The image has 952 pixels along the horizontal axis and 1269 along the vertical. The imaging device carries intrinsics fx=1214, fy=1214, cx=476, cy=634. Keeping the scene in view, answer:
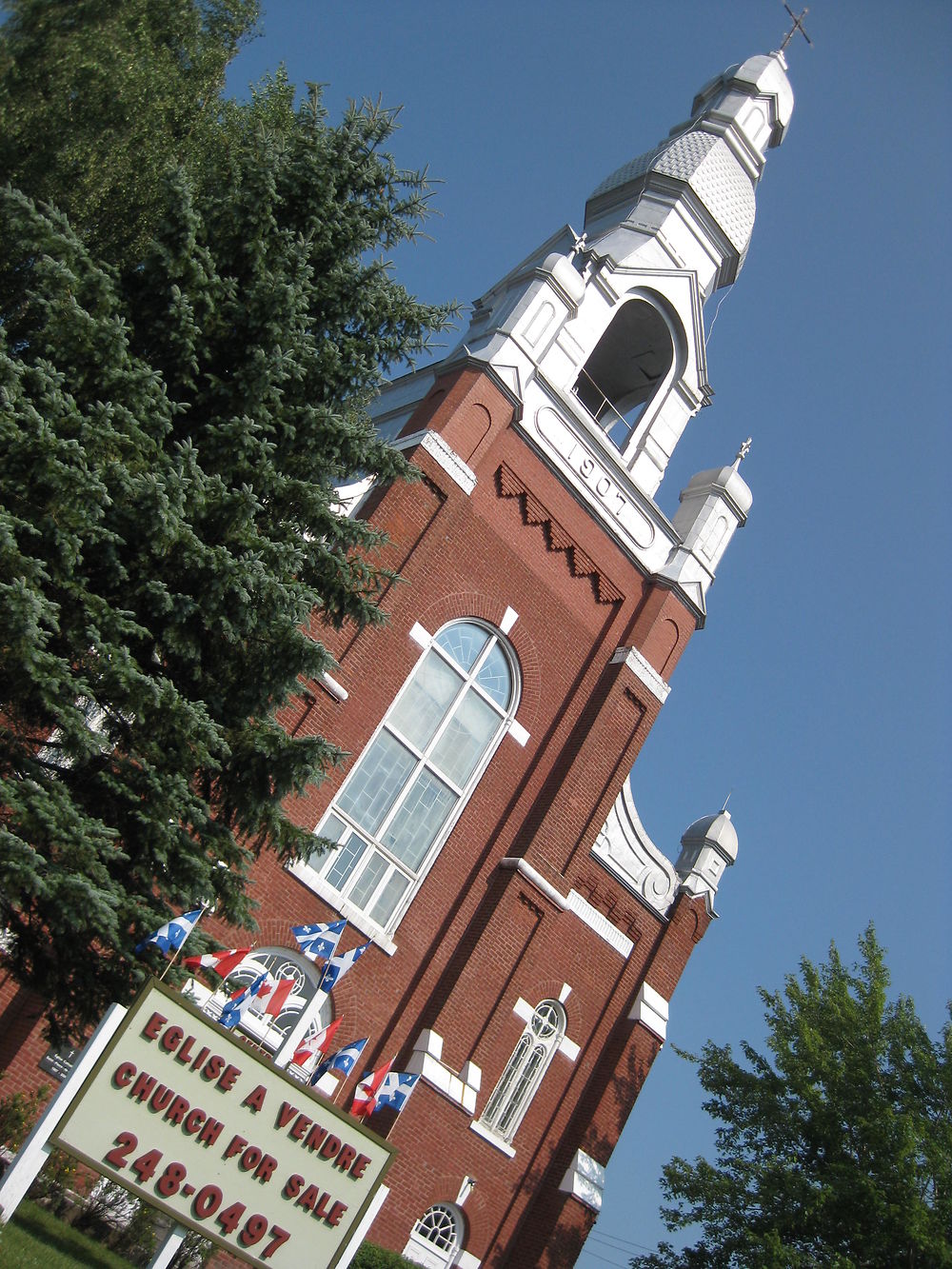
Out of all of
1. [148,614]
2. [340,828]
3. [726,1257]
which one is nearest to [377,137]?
[148,614]

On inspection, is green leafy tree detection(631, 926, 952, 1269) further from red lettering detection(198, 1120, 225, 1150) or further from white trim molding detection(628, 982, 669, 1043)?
red lettering detection(198, 1120, 225, 1150)

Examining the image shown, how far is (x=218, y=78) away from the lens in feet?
45.3

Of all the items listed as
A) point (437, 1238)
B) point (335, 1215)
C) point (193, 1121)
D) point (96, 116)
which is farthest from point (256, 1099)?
point (96, 116)

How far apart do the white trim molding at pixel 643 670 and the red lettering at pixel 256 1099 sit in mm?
10283

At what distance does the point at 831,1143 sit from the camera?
1630cm

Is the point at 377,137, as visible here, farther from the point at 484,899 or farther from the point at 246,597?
the point at 484,899

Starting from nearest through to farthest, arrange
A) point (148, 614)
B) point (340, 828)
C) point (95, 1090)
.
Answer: point (95, 1090) → point (148, 614) → point (340, 828)

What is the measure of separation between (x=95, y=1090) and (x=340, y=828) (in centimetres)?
714

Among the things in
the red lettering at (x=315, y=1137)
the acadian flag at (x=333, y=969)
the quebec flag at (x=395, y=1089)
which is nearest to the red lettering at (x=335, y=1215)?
the red lettering at (x=315, y=1137)

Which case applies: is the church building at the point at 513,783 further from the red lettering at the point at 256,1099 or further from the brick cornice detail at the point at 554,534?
the red lettering at the point at 256,1099

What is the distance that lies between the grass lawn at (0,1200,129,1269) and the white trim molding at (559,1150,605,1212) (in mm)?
6827

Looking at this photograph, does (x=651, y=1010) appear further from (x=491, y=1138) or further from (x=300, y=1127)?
(x=300, y=1127)

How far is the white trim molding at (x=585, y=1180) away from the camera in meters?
16.7

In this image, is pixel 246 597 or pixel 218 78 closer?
pixel 246 597
